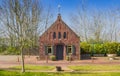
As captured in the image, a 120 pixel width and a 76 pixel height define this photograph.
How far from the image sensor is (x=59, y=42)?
39.7m

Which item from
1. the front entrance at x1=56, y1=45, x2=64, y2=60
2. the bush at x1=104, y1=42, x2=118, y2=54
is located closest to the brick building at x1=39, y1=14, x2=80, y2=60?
the front entrance at x1=56, y1=45, x2=64, y2=60

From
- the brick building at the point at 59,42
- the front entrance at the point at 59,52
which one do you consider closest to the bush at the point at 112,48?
the brick building at the point at 59,42

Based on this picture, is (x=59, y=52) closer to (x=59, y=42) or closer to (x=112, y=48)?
(x=59, y=42)

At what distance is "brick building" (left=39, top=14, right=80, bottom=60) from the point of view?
39531mm

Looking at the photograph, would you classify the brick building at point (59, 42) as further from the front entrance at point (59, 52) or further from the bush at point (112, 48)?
the bush at point (112, 48)

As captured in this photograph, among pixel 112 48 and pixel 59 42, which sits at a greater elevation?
pixel 59 42

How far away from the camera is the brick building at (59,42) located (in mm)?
39531

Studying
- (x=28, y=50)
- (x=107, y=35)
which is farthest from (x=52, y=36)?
(x=107, y=35)

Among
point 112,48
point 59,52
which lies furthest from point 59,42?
point 112,48

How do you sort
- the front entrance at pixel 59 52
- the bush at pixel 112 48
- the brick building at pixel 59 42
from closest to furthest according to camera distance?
the brick building at pixel 59 42 < the front entrance at pixel 59 52 < the bush at pixel 112 48

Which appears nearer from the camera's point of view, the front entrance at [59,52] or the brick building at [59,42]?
the brick building at [59,42]

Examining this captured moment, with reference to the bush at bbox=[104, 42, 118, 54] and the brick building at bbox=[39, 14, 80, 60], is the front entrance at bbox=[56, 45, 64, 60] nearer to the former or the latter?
the brick building at bbox=[39, 14, 80, 60]

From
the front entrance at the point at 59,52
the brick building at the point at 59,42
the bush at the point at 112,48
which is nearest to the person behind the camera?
the brick building at the point at 59,42

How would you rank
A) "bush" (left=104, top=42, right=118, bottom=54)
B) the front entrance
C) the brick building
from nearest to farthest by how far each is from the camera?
the brick building → the front entrance → "bush" (left=104, top=42, right=118, bottom=54)
